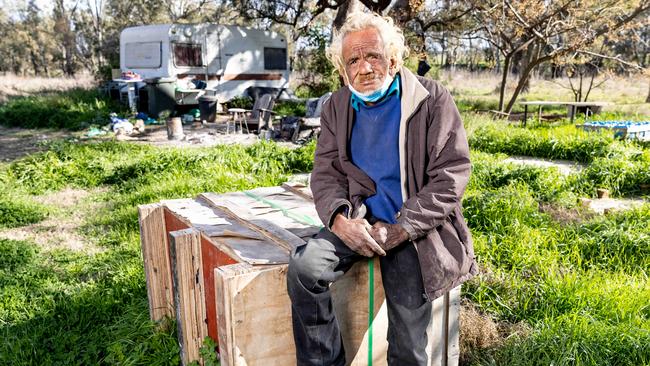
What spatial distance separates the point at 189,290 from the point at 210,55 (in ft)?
49.5

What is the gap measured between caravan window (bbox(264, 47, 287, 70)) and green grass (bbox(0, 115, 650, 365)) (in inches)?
497

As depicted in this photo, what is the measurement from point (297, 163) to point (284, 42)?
1241cm

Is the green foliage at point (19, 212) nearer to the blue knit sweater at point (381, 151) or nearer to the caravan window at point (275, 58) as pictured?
the blue knit sweater at point (381, 151)

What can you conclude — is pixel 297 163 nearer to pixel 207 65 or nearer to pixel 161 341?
pixel 161 341

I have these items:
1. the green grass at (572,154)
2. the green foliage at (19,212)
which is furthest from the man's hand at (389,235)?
the green foliage at (19,212)

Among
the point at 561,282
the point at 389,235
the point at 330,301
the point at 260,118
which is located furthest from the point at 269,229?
the point at 260,118

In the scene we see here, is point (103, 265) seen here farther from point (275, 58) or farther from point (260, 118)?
point (275, 58)

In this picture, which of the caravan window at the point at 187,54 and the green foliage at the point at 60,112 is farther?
the caravan window at the point at 187,54

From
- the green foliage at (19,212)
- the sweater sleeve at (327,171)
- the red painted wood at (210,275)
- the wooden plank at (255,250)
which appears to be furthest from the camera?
the green foliage at (19,212)

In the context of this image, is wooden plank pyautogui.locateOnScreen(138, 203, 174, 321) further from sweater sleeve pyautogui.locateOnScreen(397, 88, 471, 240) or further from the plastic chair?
the plastic chair

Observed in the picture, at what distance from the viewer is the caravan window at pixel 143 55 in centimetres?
1580

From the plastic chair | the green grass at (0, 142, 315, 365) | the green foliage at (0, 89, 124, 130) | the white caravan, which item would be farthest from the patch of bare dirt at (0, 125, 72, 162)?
the white caravan

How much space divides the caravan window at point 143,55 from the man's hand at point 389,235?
Result: 1496 centimetres

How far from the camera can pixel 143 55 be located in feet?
53.5
